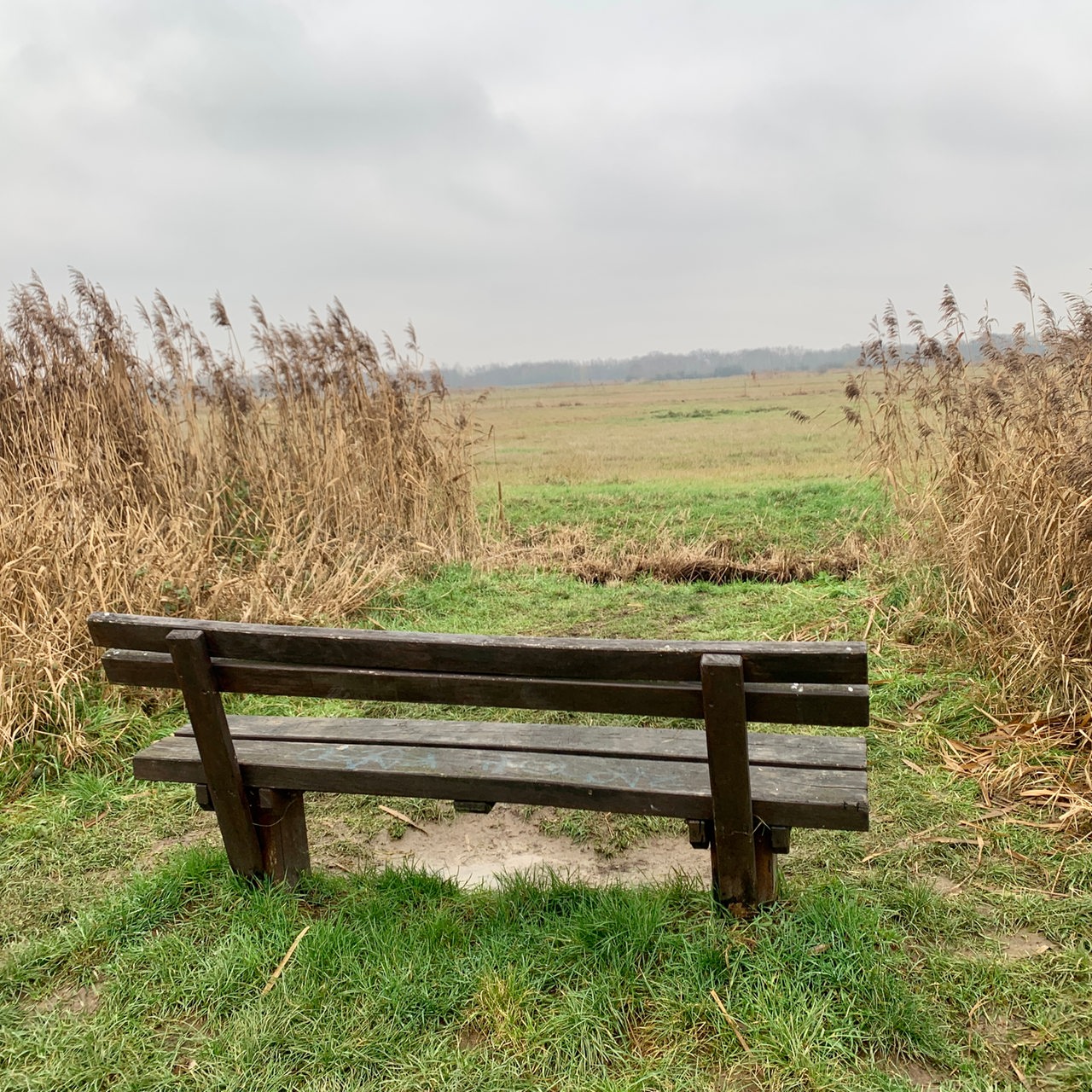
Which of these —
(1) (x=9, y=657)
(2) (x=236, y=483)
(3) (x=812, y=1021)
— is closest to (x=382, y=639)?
(3) (x=812, y=1021)

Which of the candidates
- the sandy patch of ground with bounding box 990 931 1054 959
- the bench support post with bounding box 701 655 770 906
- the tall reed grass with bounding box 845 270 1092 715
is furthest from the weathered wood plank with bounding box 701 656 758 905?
the tall reed grass with bounding box 845 270 1092 715

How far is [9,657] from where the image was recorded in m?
4.27

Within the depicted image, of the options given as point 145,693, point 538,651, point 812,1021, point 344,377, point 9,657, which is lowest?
point 812,1021

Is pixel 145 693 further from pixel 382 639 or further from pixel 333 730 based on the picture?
pixel 382 639

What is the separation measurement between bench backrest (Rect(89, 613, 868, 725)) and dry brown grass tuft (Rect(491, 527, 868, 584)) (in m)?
5.85

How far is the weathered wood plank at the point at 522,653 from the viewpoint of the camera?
6.95ft

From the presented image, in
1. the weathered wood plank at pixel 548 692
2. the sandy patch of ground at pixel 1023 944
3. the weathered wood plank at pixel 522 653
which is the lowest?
the sandy patch of ground at pixel 1023 944

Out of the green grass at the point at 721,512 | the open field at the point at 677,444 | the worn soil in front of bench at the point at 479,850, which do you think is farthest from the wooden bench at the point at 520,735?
the green grass at the point at 721,512

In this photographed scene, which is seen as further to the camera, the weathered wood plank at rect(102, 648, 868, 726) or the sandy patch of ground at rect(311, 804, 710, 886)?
the sandy patch of ground at rect(311, 804, 710, 886)

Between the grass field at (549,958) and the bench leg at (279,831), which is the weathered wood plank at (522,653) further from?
the grass field at (549,958)

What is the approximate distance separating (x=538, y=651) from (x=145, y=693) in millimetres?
3377

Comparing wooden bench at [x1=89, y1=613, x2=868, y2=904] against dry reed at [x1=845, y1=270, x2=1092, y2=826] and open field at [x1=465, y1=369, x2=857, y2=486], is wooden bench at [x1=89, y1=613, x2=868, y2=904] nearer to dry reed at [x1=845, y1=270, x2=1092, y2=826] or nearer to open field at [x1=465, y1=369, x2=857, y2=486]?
dry reed at [x1=845, y1=270, x2=1092, y2=826]

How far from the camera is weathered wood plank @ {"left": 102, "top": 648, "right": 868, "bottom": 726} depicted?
7.14 ft

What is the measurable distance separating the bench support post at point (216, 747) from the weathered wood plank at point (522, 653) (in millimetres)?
61
